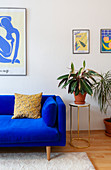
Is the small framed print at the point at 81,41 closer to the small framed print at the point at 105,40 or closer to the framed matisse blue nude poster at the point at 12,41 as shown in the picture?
the small framed print at the point at 105,40

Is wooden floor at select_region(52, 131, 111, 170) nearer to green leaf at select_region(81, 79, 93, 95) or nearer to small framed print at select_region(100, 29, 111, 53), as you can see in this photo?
green leaf at select_region(81, 79, 93, 95)

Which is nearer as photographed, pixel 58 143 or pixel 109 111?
pixel 58 143

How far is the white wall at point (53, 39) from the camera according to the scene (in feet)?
10.2

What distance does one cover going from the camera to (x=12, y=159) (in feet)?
7.11

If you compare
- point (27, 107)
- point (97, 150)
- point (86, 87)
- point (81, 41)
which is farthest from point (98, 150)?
point (81, 41)

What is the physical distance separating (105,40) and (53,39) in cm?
99

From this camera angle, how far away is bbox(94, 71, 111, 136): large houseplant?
2.97 m

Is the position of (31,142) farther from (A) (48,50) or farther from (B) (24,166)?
(A) (48,50)

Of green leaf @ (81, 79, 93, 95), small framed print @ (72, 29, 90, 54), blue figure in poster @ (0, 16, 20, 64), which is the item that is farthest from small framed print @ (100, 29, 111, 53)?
blue figure in poster @ (0, 16, 20, 64)

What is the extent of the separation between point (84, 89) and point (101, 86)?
669 millimetres

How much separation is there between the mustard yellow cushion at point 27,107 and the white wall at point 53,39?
1.62 ft

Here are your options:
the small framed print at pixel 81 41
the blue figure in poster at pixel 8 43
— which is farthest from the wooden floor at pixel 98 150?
the blue figure in poster at pixel 8 43

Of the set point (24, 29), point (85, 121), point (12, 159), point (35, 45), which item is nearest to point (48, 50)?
point (35, 45)

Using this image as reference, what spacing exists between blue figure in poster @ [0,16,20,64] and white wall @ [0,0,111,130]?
0.23 metres
